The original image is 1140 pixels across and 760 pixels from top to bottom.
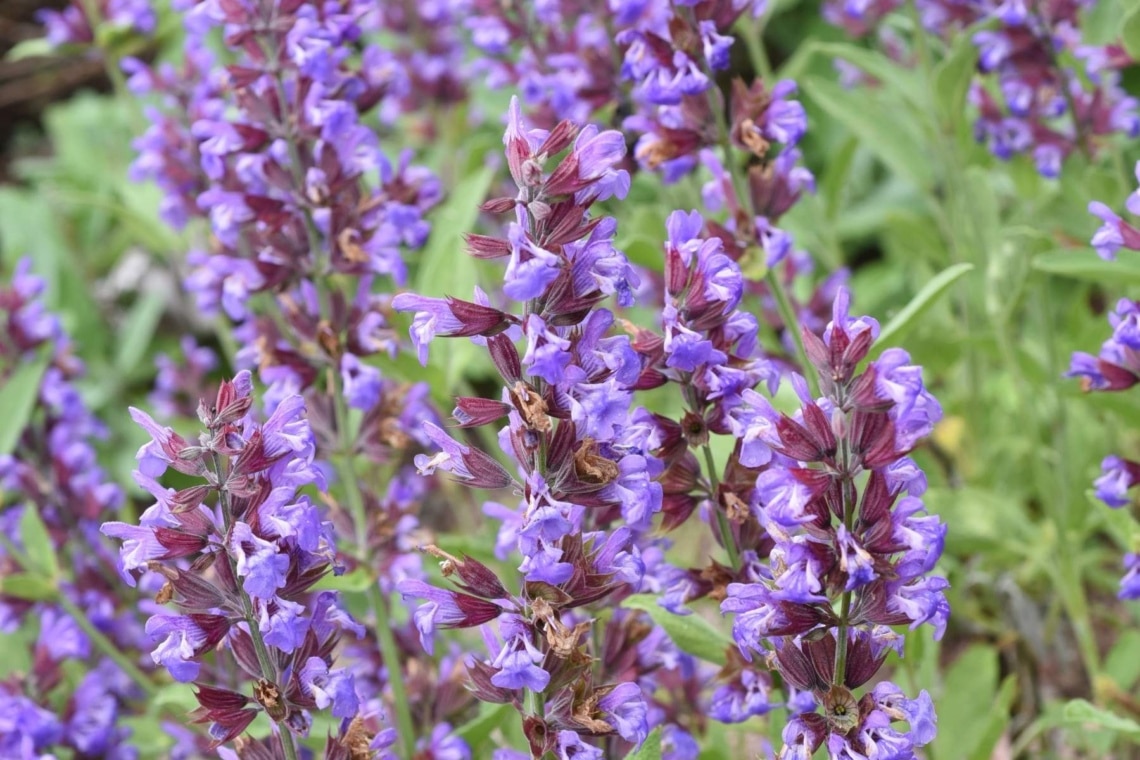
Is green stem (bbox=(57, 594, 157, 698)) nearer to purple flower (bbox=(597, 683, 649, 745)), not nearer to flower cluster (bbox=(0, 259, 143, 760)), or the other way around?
flower cluster (bbox=(0, 259, 143, 760))

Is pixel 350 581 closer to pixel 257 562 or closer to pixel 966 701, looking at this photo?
pixel 257 562

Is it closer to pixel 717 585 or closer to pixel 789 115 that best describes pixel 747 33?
pixel 789 115

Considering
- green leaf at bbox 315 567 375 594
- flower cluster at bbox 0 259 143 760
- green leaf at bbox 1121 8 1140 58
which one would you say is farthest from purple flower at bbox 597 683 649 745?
green leaf at bbox 1121 8 1140 58

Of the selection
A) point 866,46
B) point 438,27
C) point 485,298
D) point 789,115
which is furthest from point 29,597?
point 866,46

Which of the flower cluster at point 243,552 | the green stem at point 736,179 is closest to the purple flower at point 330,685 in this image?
the flower cluster at point 243,552

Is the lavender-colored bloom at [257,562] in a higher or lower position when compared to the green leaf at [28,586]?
higher

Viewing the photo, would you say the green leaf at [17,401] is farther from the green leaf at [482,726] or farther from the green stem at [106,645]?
the green leaf at [482,726]

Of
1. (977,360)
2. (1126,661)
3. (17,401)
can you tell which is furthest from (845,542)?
(17,401)
